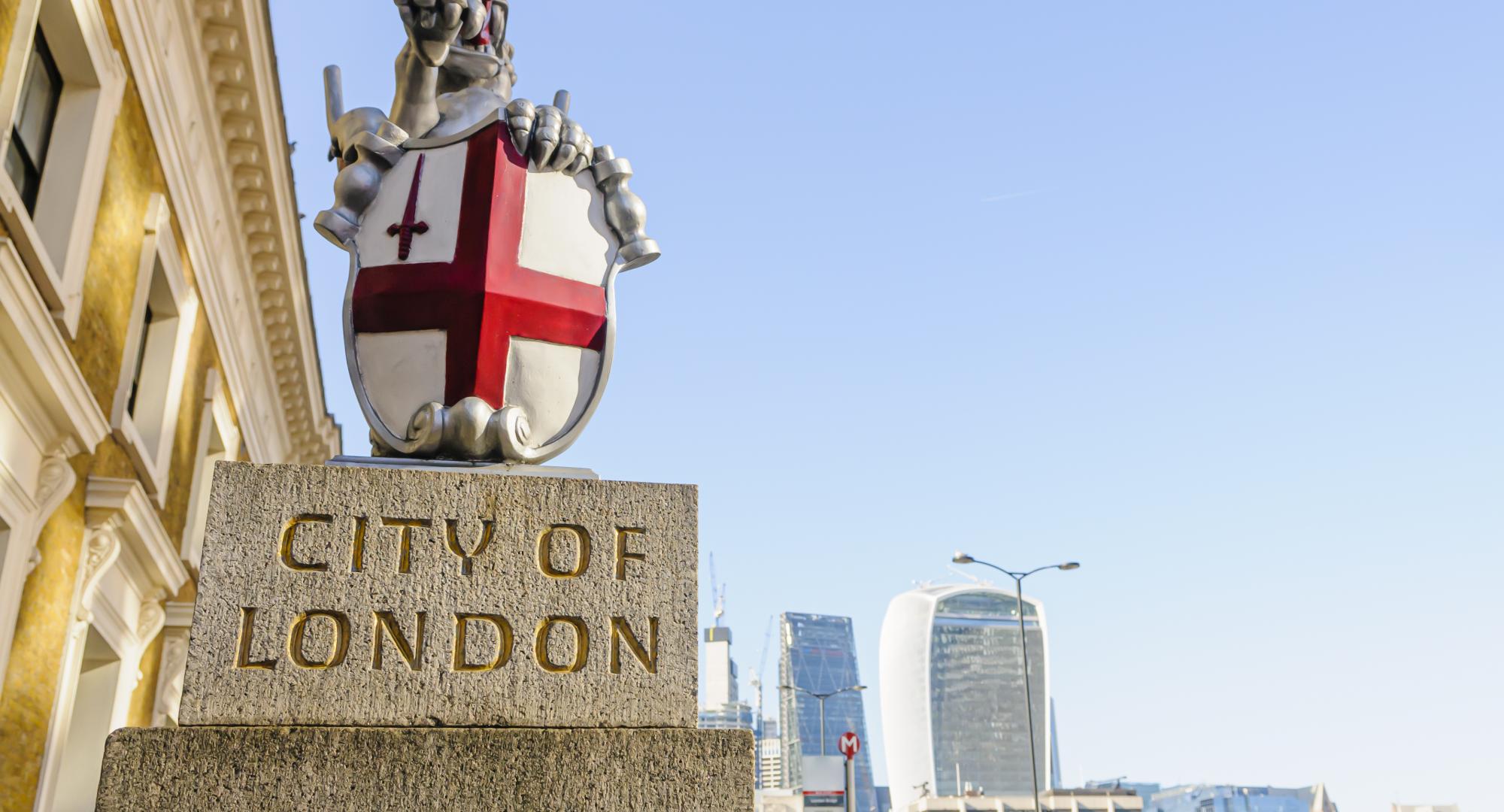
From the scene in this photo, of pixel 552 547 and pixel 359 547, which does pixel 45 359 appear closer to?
pixel 359 547

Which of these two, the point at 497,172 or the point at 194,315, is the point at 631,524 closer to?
the point at 497,172

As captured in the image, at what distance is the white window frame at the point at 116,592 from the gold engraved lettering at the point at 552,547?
881 centimetres

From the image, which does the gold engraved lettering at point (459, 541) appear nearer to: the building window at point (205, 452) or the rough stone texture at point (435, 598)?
the rough stone texture at point (435, 598)

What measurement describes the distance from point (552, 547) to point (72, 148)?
887 centimetres

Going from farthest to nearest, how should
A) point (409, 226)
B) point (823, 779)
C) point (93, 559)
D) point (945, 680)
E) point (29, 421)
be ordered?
point (945, 680) → point (823, 779) → point (93, 559) → point (29, 421) → point (409, 226)

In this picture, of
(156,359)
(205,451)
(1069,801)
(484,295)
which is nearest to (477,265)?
(484,295)

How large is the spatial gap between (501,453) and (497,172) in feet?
3.56

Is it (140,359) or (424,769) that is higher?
(140,359)

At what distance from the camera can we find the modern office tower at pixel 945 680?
611ft

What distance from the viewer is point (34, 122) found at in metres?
10.4

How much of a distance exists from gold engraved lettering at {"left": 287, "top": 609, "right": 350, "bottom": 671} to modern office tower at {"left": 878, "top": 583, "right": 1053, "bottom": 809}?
18432cm

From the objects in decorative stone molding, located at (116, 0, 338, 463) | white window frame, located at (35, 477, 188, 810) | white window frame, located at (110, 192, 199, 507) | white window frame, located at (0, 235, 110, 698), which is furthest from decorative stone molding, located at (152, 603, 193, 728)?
white window frame, located at (0, 235, 110, 698)

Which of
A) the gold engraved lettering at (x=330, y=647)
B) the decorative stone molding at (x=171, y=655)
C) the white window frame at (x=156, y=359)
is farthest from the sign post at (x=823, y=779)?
the gold engraved lettering at (x=330, y=647)

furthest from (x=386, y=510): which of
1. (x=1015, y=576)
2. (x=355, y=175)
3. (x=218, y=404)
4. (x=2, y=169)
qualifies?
(x=1015, y=576)
